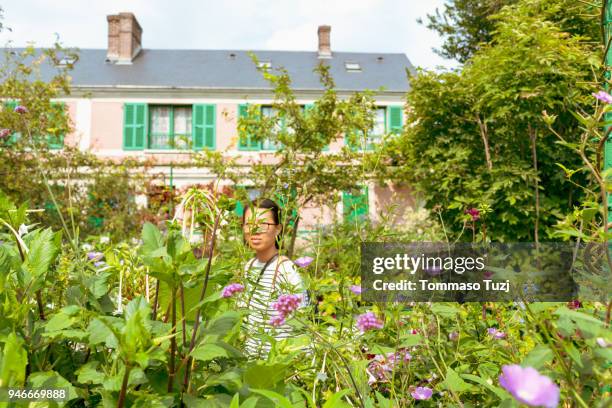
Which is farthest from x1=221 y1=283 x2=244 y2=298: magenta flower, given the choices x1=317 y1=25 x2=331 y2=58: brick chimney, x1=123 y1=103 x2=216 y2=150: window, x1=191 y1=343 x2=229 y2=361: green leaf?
x1=317 y1=25 x2=331 y2=58: brick chimney

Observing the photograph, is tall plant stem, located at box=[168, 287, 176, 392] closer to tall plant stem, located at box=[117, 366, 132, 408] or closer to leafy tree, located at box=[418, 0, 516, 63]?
tall plant stem, located at box=[117, 366, 132, 408]

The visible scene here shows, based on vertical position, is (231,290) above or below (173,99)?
below

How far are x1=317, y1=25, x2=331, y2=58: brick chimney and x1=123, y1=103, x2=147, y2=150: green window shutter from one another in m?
9.22

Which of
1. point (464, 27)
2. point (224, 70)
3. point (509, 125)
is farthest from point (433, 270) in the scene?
point (224, 70)

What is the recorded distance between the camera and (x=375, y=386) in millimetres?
1228

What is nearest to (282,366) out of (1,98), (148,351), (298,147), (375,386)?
(148,351)

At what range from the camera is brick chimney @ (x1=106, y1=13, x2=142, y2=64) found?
19531mm

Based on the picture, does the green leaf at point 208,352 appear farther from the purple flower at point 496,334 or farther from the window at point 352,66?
the window at point 352,66

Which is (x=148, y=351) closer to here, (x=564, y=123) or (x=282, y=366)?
(x=282, y=366)

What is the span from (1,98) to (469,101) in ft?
Answer: 23.0

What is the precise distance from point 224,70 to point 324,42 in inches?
206

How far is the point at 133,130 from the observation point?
16516mm

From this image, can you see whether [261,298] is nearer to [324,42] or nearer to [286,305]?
[286,305]

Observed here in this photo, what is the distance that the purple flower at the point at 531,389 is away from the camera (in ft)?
1.38
